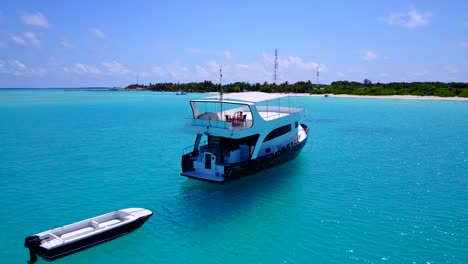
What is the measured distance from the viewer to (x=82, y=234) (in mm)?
16250

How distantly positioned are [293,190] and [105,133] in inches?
1429

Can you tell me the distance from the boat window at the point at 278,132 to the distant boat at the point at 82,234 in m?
12.6

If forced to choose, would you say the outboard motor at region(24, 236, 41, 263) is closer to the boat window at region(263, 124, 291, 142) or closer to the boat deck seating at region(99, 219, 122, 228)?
the boat deck seating at region(99, 219, 122, 228)

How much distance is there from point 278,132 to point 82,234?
17.4 metres

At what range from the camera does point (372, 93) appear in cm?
16400

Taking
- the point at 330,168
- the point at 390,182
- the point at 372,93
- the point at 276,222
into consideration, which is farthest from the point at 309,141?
the point at 372,93

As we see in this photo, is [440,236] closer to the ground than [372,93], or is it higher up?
closer to the ground

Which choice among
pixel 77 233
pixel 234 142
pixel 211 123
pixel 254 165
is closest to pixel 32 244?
pixel 77 233

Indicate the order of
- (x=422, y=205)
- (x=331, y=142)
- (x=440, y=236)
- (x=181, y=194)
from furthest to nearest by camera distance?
(x=331, y=142)
(x=181, y=194)
(x=422, y=205)
(x=440, y=236)

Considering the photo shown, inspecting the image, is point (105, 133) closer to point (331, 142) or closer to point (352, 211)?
point (331, 142)

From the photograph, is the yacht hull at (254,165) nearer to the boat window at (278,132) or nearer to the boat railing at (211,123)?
the boat window at (278,132)

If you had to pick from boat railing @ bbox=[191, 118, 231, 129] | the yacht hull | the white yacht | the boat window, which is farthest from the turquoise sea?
boat railing @ bbox=[191, 118, 231, 129]

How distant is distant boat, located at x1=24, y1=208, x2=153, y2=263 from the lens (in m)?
14.8

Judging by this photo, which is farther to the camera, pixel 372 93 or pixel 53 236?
pixel 372 93
